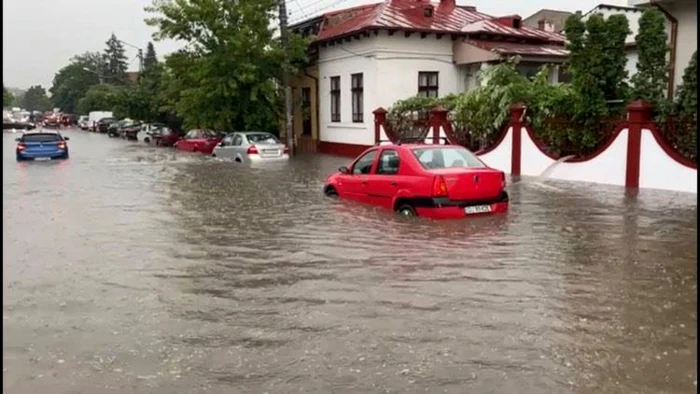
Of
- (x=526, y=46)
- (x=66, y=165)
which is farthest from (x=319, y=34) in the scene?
(x=66, y=165)

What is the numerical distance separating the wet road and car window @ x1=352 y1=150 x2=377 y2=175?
2.90 feet

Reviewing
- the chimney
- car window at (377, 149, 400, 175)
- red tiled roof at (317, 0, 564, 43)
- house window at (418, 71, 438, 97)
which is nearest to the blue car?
red tiled roof at (317, 0, 564, 43)

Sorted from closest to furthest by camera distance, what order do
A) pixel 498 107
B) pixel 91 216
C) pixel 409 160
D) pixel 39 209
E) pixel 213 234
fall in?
pixel 213 234, pixel 409 160, pixel 91 216, pixel 39 209, pixel 498 107

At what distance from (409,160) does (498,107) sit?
9.32 metres

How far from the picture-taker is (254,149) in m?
24.9

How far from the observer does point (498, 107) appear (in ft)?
65.0

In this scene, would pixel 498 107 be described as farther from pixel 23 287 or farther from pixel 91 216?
pixel 23 287

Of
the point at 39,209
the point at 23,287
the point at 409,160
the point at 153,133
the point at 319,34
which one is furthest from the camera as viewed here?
the point at 153,133

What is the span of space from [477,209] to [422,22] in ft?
59.8

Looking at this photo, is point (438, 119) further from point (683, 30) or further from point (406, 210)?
point (406, 210)

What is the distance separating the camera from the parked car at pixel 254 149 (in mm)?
24969

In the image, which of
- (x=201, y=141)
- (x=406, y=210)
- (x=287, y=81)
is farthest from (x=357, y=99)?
(x=406, y=210)

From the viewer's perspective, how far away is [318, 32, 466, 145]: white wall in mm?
26438

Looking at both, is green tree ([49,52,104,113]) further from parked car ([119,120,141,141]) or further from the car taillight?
the car taillight
